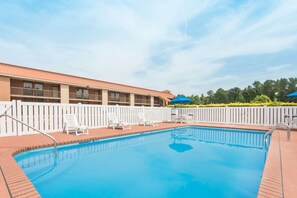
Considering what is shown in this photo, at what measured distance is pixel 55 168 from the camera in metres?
4.05

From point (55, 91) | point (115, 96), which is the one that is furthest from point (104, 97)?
point (55, 91)

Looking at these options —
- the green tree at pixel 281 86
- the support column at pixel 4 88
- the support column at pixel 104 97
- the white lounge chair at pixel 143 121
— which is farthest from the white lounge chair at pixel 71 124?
the green tree at pixel 281 86

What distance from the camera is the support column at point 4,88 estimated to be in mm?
19359

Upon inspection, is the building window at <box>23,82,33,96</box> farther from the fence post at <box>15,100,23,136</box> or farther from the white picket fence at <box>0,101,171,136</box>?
the fence post at <box>15,100,23,136</box>

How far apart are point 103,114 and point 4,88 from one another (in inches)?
673

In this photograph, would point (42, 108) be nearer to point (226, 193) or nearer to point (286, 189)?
point (226, 193)

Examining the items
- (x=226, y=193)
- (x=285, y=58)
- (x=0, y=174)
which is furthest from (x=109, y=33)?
(x=285, y=58)

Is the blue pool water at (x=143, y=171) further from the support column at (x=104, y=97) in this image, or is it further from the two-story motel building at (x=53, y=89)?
the support column at (x=104, y=97)

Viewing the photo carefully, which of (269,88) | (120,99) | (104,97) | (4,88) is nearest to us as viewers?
(4,88)

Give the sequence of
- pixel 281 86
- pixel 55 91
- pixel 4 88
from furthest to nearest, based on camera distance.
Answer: pixel 281 86, pixel 55 91, pixel 4 88

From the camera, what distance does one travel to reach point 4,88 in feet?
64.4

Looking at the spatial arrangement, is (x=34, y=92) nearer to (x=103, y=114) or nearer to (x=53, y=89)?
(x=53, y=89)

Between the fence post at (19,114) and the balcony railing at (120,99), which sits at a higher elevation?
the balcony railing at (120,99)

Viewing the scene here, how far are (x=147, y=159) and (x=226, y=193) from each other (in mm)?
2367
